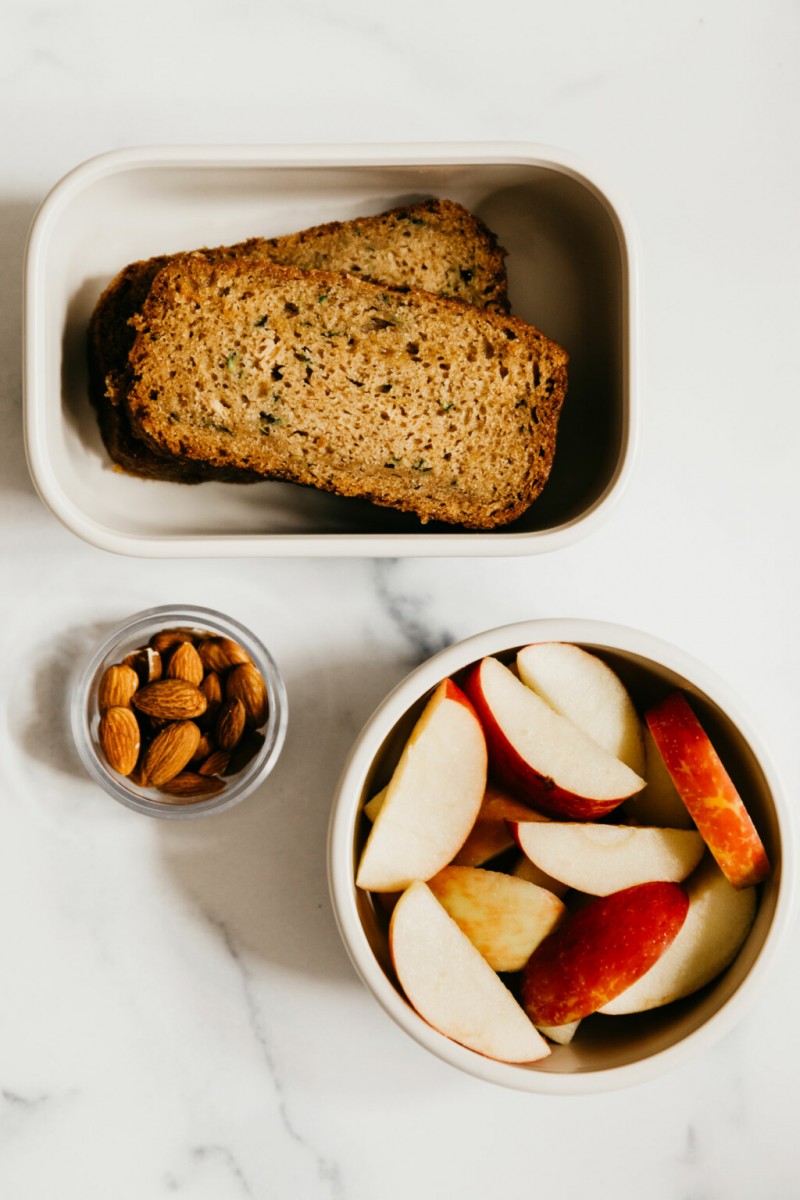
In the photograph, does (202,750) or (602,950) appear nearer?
(602,950)

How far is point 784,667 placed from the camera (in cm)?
97

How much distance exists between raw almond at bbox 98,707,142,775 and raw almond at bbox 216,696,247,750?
0.07 metres

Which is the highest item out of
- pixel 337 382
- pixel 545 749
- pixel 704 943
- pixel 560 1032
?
pixel 337 382

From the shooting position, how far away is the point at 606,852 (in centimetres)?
82

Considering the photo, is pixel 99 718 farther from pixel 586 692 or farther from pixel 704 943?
pixel 704 943

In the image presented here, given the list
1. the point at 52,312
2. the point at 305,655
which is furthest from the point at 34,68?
the point at 305,655

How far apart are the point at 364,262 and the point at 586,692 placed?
42 cm

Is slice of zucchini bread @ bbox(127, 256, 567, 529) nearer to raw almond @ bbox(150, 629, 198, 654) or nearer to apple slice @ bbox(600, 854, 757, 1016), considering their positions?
raw almond @ bbox(150, 629, 198, 654)

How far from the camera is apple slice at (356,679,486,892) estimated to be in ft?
2.62

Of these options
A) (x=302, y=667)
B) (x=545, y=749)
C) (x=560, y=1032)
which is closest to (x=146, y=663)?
(x=302, y=667)

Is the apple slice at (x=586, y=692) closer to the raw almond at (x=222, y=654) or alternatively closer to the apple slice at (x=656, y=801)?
the apple slice at (x=656, y=801)

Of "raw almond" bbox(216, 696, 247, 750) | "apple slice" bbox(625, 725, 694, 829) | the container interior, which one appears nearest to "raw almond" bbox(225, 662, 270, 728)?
"raw almond" bbox(216, 696, 247, 750)

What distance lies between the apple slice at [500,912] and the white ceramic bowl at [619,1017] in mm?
73

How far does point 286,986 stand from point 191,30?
88 cm
